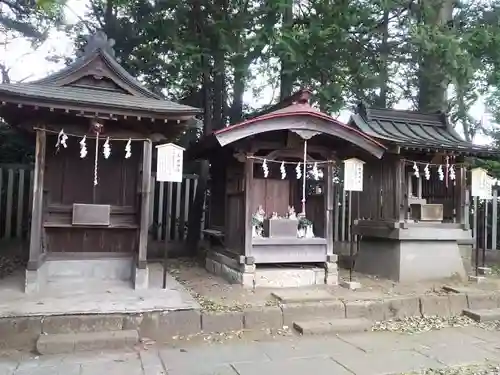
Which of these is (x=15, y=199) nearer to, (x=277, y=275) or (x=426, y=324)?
(x=277, y=275)

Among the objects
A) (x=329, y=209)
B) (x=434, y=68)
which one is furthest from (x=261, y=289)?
(x=434, y=68)

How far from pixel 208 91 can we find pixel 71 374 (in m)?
9.00

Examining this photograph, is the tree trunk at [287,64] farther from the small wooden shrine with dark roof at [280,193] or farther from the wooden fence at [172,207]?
the wooden fence at [172,207]

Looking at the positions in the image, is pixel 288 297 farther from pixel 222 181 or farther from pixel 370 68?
pixel 370 68

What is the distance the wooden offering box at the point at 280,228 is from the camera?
26.2 ft

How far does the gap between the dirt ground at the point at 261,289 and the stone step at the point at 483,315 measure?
0.67 meters

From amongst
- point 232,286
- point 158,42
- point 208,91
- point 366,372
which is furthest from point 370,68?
point 366,372

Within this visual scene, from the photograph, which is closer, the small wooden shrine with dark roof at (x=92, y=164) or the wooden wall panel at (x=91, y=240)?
the small wooden shrine with dark roof at (x=92, y=164)

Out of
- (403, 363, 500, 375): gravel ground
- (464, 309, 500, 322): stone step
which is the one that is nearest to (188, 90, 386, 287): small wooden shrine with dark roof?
(464, 309, 500, 322): stone step

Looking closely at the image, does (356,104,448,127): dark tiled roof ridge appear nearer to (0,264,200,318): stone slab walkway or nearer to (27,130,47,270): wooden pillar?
(0,264,200,318): stone slab walkway

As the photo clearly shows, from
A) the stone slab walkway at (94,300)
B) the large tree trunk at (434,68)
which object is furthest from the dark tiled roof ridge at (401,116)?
the stone slab walkway at (94,300)

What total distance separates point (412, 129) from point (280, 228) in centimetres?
419

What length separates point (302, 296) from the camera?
6.88m

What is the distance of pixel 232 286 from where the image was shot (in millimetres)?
7637
